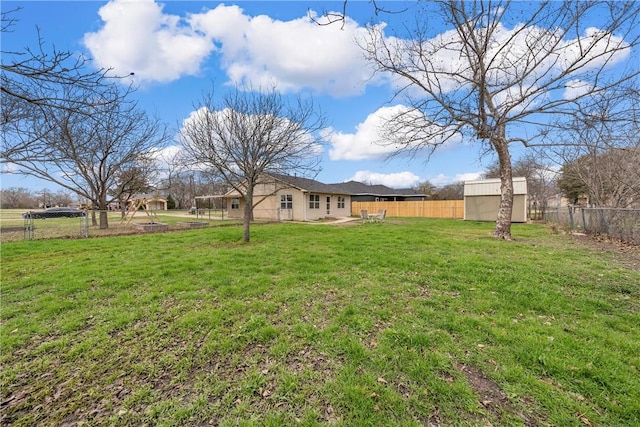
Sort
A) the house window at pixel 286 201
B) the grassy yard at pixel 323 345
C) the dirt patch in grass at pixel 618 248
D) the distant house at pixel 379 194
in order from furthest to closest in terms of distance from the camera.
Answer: the distant house at pixel 379 194, the house window at pixel 286 201, the dirt patch in grass at pixel 618 248, the grassy yard at pixel 323 345

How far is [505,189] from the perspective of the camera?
9672mm

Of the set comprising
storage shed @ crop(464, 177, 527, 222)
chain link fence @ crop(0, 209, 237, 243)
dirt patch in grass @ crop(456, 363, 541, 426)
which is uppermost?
storage shed @ crop(464, 177, 527, 222)

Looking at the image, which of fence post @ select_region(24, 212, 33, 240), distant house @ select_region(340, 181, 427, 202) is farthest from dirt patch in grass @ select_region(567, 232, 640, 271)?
distant house @ select_region(340, 181, 427, 202)

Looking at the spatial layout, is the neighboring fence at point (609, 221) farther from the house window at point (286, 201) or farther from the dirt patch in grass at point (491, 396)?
the house window at point (286, 201)

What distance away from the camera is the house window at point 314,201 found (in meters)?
20.3

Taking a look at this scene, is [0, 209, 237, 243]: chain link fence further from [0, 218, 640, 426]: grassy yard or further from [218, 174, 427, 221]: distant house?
[0, 218, 640, 426]: grassy yard

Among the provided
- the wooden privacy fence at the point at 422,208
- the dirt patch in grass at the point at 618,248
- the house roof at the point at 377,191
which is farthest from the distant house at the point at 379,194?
the dirt patch in grass at the point at 618,248

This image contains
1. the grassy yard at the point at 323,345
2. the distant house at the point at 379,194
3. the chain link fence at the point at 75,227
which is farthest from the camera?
the distant house at the point at 379,194

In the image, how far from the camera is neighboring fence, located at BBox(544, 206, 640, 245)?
8.06 metres

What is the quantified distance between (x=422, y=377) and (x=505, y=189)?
9.50 metres

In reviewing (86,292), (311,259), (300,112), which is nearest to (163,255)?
(86,292)

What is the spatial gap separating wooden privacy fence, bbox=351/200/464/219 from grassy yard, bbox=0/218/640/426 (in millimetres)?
18233

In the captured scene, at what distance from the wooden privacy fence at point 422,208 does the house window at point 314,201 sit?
22.4 feet

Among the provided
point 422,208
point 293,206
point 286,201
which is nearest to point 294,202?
A: point 293,206
